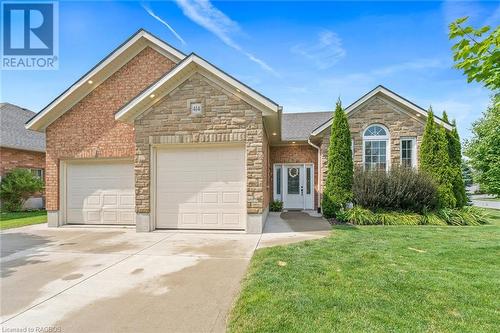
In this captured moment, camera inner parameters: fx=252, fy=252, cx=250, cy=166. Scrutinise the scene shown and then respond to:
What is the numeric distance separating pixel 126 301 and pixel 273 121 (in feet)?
22.8

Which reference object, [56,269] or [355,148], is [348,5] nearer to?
[355,148]

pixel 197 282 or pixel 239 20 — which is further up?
pixel 239 20

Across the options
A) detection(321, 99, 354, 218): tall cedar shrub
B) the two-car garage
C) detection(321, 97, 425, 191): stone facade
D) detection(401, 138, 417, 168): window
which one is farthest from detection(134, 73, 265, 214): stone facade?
detection(401, 138, 417, 168): window

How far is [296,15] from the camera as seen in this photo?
311 inches

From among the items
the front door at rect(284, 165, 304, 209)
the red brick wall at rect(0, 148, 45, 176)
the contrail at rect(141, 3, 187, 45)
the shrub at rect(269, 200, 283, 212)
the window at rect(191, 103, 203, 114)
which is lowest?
the shrub at rect(269, 200, 283, 212)

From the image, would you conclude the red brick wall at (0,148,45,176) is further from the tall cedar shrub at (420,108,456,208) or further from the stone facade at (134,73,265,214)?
the tall cedar shrub at (420,108,456,208)

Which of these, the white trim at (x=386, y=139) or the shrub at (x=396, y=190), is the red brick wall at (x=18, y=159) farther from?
the white trim at (x=386, y=139)

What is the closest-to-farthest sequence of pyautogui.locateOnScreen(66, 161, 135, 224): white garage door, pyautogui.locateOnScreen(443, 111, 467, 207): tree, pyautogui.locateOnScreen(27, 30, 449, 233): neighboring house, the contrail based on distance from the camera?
pyautogui.locateOnScreen(27, 30, 449, 233): neighboring house
the contrail
pyautogui.locateOnScreen(66, 161, 135, 224): white garage door
pyautogui.locateOnScreen(443, 111, 467, 207): tree

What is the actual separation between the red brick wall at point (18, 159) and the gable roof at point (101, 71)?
21.1 feet

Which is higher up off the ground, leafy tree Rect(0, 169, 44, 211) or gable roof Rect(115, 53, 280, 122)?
gable roof Rect(115, 53, 280, 122)

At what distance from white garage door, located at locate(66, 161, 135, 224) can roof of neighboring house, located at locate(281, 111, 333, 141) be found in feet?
26.4

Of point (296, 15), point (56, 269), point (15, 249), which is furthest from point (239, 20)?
point (15, 249)

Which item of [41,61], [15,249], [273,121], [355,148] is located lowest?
[15,249]

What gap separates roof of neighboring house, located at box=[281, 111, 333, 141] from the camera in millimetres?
14114
